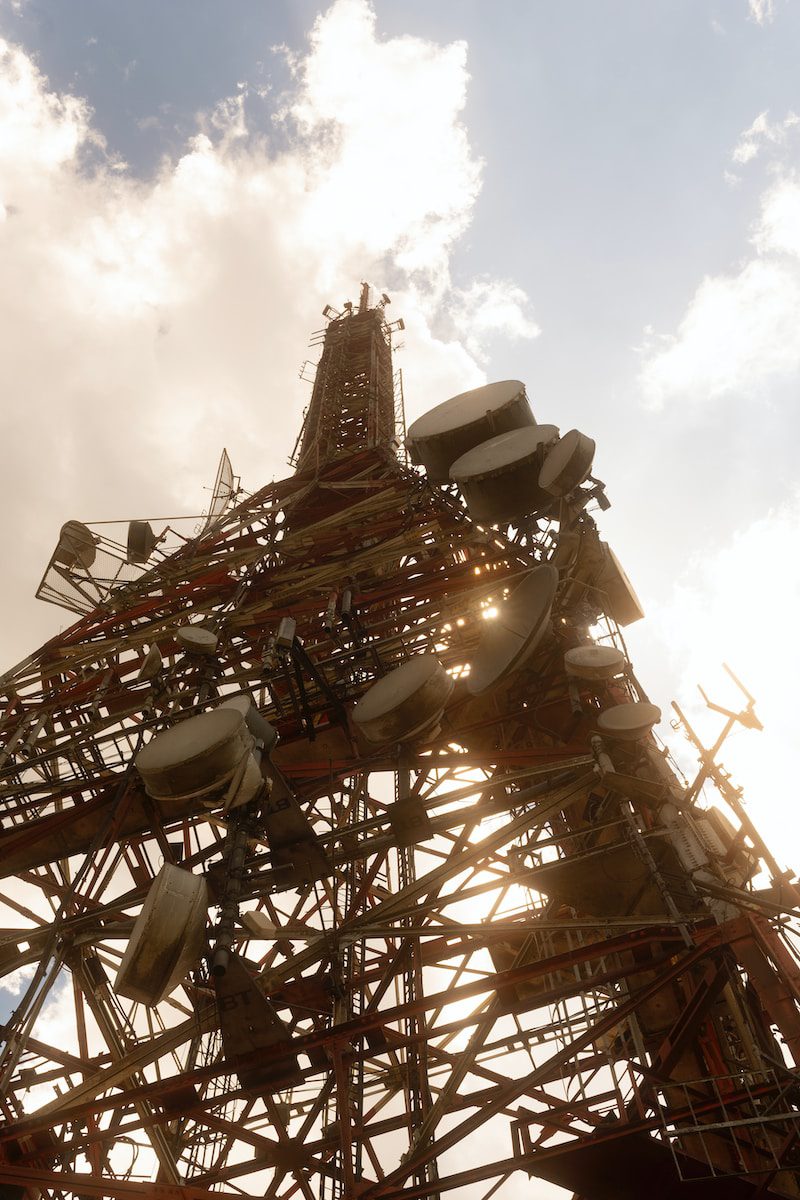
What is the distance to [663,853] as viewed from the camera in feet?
34.4

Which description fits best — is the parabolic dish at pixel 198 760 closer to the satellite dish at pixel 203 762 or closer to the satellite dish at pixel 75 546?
the satellite dish at pixel 203 762

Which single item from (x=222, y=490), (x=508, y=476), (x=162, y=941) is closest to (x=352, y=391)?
(x=222, y=490)

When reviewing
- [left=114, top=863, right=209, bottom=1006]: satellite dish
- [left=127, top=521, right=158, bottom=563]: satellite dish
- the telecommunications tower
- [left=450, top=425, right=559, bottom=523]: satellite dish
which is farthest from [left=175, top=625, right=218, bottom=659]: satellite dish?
[left=127, top=521, right=158, bottom=563]: satellite dish

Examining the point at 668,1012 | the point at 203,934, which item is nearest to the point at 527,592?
the point at 203,934

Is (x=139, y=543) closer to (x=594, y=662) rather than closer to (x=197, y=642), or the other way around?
(x=197, y=642)

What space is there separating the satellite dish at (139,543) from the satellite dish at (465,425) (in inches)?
283

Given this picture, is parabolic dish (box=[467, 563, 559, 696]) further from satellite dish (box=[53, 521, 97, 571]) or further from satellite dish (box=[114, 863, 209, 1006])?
satellite dish (box=[53, 521, 97, 571])

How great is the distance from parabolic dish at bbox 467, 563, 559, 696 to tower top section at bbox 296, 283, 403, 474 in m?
11.4

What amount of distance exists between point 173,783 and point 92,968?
12.2ft

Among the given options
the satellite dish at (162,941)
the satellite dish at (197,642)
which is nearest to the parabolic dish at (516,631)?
the satellite dish at (197,642)

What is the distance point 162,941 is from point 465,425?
37.7 feet

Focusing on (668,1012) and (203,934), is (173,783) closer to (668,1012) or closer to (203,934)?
(203,934)

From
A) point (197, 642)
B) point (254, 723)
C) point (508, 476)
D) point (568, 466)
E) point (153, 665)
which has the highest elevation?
point (508, 476)

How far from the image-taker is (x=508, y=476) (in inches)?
550
